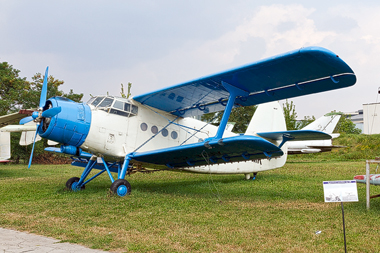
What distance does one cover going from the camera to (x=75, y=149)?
8820 mm

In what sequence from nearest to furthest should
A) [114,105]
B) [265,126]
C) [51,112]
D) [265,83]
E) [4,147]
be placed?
1. [51,112]
2. [265,83]
3. [114,105]
4. [265,126]
5. [4,147]

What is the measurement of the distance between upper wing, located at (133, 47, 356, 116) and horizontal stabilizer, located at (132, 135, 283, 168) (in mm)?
1657

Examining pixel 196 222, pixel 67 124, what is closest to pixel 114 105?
pixel 67 124

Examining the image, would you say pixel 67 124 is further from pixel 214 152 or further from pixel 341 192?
pixel 341 192

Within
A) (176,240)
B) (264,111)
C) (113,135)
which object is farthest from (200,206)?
(264,111)

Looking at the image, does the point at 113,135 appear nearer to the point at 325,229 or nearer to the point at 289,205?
the point at 289,205

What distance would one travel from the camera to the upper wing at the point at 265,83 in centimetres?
675

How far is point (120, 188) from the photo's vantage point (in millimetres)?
8172

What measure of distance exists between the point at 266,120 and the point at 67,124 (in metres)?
8.05

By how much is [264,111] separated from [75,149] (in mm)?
7722

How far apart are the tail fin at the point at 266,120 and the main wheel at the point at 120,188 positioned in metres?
6.30

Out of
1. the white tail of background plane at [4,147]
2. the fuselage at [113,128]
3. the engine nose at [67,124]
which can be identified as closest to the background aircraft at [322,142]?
the fuselage at [113,128]

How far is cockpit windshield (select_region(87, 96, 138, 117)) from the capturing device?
8.90m

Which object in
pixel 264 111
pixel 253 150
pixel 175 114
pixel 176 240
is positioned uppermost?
pixel 264 111
